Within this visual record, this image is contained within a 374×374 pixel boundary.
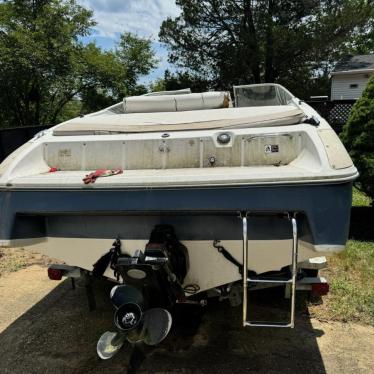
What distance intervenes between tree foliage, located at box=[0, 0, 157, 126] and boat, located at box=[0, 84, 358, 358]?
11.3 m

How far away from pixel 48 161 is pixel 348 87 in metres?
23.8

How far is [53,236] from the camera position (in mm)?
2857

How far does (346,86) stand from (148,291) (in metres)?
24.1

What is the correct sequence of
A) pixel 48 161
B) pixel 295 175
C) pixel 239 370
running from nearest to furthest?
pixel 295 175
pixel 239 370
pixel 48 161

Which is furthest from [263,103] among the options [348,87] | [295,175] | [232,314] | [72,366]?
[348,87]

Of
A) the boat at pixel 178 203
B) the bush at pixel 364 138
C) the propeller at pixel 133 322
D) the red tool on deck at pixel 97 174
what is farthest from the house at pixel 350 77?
the propeller at pixel 133 322

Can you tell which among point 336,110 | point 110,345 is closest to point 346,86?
point 336,110

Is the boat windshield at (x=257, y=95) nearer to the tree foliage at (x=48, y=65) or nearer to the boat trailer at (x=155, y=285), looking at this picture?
the boat trailer at (x=155, y=285)

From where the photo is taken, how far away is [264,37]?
62.1 ft

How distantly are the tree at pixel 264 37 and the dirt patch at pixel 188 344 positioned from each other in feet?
55.6

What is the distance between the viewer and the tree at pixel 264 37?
61.1ft

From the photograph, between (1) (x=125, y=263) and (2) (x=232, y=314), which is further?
(2) (x=232, y=314)

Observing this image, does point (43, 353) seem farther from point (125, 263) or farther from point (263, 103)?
point (263, 103)

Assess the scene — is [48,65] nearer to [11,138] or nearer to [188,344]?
[11,138]
